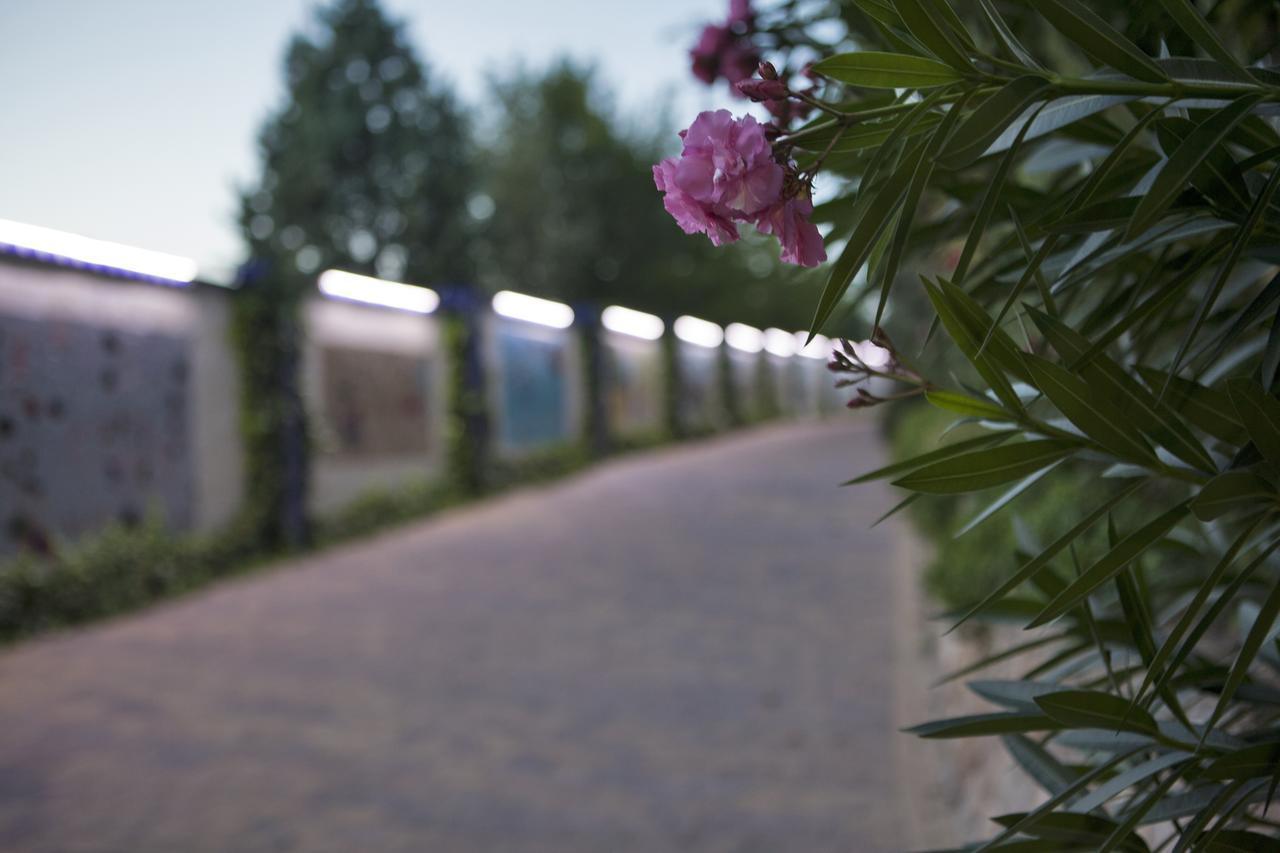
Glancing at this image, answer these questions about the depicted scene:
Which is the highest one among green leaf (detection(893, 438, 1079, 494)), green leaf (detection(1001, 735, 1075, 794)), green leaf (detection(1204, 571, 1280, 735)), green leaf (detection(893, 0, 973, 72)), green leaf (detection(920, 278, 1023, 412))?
green leaf (detection(893, 0, 973, 72))

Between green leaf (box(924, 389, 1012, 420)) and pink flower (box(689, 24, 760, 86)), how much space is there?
44.2 inches

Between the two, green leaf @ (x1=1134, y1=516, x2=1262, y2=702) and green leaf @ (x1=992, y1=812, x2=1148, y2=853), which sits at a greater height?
green leaf @ (x1=1134, y1=516, x2=1262, y2=702)

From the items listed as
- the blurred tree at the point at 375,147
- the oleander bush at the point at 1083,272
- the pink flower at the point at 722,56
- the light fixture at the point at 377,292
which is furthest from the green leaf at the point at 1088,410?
the blurred tree at the point at 375,147

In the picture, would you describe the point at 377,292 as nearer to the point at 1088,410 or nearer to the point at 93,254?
the point at 93,254

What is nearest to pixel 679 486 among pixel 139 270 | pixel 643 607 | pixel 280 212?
pixel 643 607

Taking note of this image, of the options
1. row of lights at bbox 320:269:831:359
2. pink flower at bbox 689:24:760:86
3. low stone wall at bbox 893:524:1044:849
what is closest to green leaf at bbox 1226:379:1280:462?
pink flower at bbox 689:24:760:86

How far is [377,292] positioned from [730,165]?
36.0 feet

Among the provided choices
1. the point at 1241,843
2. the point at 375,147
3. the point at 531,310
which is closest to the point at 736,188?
the point at 1241,843

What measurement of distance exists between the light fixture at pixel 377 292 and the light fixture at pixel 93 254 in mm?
1834

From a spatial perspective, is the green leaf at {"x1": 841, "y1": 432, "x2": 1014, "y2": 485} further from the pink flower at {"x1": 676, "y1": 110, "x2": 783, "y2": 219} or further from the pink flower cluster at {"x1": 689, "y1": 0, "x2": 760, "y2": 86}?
the pink flower cluster at {"x1": 689, "y1": 0, "x2": 760, "y2": 86}

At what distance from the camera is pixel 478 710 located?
5.38m

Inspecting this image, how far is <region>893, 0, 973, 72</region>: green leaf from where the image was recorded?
2.92 feet

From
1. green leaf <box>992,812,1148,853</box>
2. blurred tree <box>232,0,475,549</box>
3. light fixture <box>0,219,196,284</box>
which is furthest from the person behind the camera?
blurred tree <box>232,0,475,549</box>

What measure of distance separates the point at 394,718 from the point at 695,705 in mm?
1469
